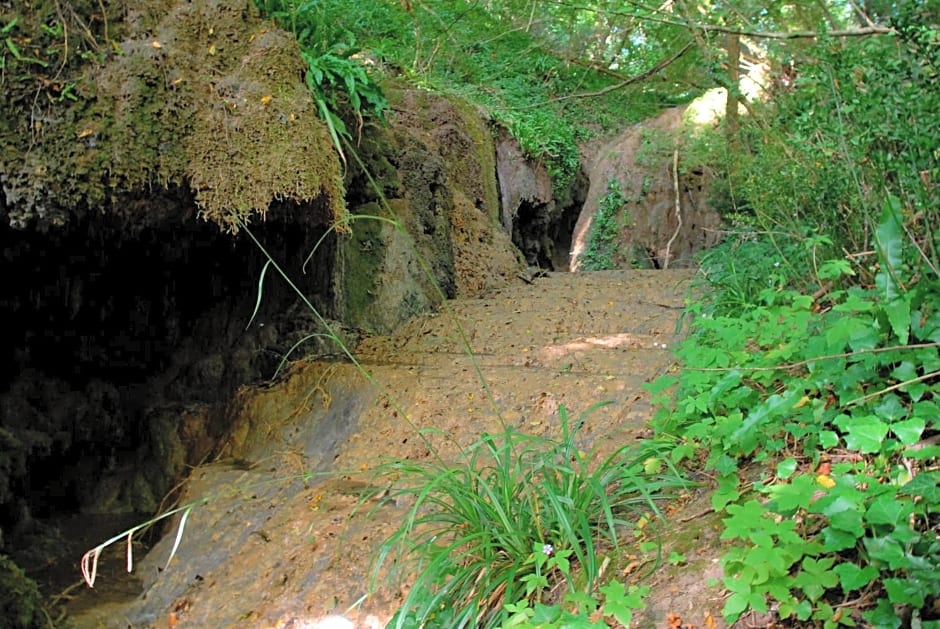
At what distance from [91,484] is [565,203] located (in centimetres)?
896

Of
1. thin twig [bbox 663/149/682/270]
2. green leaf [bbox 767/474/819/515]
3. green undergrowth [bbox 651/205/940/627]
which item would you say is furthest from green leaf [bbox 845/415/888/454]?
thin twig [bbox 663/149/682/270]

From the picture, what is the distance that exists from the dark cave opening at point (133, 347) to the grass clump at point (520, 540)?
8.52 ft

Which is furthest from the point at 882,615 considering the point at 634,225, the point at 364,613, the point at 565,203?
the point at 565,203

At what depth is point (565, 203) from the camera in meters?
12.4

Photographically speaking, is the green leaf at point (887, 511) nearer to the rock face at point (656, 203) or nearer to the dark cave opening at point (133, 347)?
the dark cave opening at point (133, 347)

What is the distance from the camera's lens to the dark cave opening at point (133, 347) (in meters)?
4.82

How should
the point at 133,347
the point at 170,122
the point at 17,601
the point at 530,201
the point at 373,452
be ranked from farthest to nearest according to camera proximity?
the point at 530,201, the point at 133,347, the point at 373,452, the point at 170,122, the point at 17,601

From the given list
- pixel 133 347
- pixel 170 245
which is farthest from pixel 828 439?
pixel 133 347

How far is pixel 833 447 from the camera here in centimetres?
221

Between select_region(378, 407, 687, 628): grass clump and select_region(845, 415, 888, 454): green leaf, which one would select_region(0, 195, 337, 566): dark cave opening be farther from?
select_region(845, 415, 888, 454): green leaf

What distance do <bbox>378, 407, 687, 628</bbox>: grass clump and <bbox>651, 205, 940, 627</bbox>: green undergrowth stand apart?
0.27 metres

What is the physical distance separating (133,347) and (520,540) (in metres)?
4.13

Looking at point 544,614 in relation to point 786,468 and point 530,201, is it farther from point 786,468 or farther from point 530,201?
point 530,201

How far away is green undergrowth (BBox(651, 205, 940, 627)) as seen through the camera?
1707 millimetres
